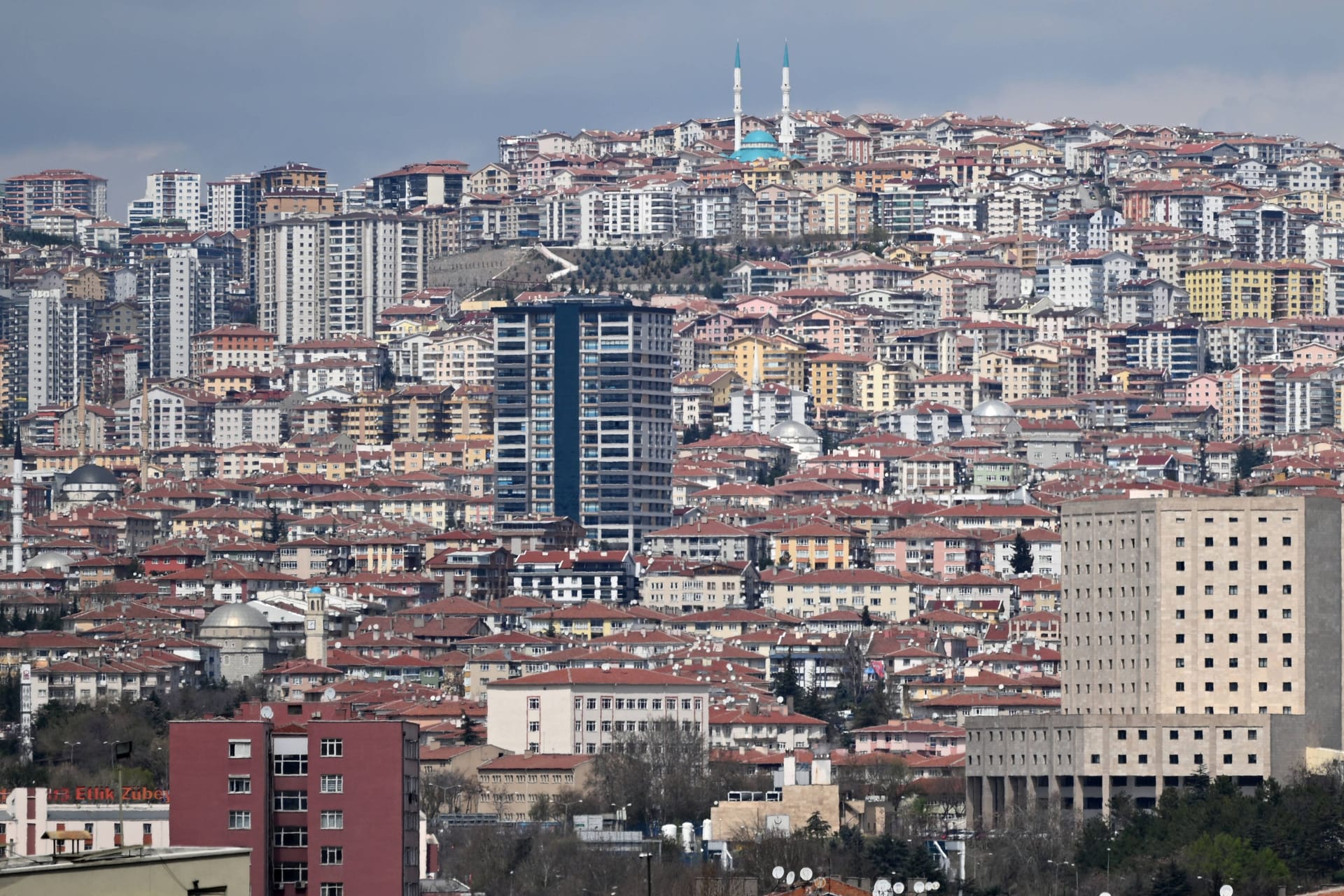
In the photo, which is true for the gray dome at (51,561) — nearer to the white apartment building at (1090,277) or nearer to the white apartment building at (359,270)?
the white apartment building at (359,270)

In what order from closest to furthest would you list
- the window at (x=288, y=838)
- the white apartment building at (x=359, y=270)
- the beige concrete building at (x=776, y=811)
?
1. the window at (x=288, y=838)
2. the beige concrete building at (x=776, y=811)
3. the white apartment building at (x=359, y=270)

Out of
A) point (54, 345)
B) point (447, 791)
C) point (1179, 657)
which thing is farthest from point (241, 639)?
point (54, 345)

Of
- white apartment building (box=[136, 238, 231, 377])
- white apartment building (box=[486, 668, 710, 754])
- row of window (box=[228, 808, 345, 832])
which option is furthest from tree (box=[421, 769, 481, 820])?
white apartment building (box=[136, 238, 231, 377])

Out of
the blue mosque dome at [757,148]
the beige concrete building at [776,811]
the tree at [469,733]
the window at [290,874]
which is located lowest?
the beige concrete building at [776,811]

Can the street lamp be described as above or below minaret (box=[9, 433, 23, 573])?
below

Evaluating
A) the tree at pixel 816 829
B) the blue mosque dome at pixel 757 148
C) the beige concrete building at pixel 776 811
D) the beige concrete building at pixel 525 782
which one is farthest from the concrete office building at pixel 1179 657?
the blue mosque dome at pixel 757 148

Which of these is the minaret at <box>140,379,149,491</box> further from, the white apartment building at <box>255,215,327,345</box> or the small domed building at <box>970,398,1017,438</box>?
the small domed building at <box>970,398,1017,438</box>
